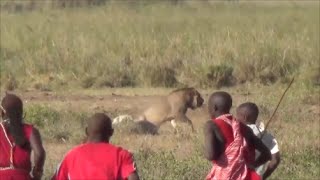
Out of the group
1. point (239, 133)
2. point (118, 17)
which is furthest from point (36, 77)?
point (239, 133)

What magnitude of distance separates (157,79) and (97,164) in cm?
1680

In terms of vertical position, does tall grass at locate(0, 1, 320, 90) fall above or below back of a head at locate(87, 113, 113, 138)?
below

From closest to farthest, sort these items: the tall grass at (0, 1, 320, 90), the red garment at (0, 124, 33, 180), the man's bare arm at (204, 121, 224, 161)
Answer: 1. the red garment at (0, 124, 33, 180)
2. the man's bare arm at (204, 121, 224, 161)
3. the tall grass at (0, 1, 320, 90)

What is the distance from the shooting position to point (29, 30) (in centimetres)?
3145

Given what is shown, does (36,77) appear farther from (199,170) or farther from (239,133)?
(239,133)

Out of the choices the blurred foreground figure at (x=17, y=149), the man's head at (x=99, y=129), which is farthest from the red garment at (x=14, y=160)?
the man's head at (x=99, y=129)

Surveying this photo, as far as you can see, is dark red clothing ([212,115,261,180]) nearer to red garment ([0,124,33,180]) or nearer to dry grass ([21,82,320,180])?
red garment ([0,124,33,180])

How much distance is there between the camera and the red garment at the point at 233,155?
708cm

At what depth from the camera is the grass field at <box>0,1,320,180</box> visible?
1298cm

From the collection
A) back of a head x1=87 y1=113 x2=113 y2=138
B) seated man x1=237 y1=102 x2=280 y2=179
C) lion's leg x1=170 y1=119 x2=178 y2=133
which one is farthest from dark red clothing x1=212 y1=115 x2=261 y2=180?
lion's leg x1=170 y1=119 x2=178 y2=133

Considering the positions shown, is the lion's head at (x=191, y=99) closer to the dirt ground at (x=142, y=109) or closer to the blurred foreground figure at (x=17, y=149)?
the dirt ground at (x=142, y=109)

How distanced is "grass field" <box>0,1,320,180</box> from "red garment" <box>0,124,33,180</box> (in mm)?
4001

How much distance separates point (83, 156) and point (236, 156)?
1201 mm

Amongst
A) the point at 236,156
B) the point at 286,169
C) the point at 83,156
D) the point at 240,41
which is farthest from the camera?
the point at 240,41
